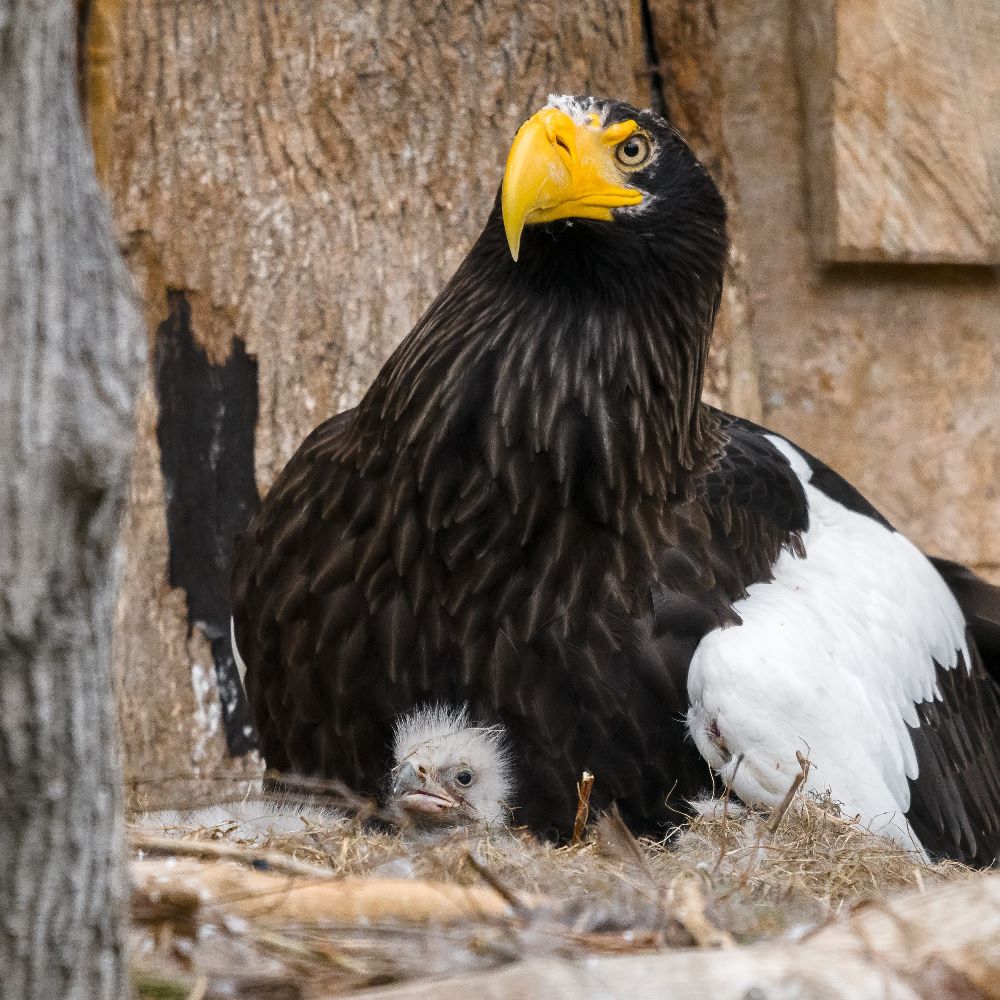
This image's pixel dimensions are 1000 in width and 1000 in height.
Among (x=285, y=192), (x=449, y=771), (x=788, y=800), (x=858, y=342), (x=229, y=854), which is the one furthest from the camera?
(x=858, y=342)

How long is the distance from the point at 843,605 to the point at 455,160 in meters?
1.49

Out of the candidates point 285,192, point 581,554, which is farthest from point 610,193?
point 285,192

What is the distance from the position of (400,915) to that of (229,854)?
0.85ft

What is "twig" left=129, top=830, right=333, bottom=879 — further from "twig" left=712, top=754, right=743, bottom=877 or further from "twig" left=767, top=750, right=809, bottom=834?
"twig" left=767, top=750, right=809, bottom=834

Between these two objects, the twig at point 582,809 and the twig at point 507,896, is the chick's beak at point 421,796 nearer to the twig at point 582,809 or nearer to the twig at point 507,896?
the twig at point 582,809

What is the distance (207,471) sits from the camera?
3809mm

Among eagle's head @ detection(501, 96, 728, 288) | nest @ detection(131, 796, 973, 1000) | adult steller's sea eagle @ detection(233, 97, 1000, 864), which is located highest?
eagle's head @ detection(501, 96, 728, 288)

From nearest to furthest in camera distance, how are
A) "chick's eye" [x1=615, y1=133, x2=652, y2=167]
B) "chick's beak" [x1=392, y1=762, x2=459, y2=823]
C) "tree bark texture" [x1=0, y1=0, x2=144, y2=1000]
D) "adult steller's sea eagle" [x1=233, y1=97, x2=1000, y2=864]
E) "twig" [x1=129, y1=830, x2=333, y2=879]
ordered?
"tree bark texture" [x1=0, y1=0, x2=144, y2=1000]
"twig" [x1=129, y1=830, x2=333, y2=879]
"chick's beak" [x1=392, y1=762, x2=459, y2=823]
"adult steller's sea eagle" [x1=233, y1=97, x2=1000, y2=864]
"chick's eye" [x1=615, y1=133, x2=652, y2=167]

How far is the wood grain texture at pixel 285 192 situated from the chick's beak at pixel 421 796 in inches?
46.8

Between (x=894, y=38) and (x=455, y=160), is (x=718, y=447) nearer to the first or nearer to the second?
(x=455, y=160)

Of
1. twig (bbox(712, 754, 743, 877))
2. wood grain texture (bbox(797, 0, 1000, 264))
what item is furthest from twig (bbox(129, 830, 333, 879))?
wood grain texture (bbox(797, 0, 1000, 264))

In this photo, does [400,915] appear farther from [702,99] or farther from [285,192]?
[702,99]

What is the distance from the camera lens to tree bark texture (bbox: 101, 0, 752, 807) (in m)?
3.75

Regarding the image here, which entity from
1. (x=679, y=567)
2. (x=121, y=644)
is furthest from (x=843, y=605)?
(x=121, y=644)
